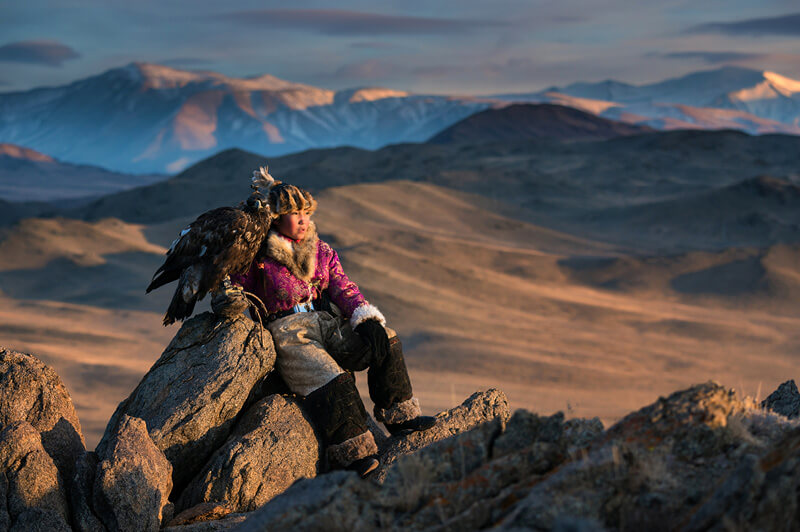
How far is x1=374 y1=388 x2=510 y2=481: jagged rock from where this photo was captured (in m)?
4.62

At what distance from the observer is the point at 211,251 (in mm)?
4562

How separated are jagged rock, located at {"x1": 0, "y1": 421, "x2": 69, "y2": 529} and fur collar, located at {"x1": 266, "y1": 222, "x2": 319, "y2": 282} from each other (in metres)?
1.77

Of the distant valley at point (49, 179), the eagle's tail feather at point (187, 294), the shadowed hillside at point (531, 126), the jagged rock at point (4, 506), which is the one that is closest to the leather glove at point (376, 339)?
the eagle's tail feather at point (187, 294)

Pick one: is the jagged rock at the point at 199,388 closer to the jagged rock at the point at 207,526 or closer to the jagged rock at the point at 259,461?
the jagged rock at the point at 259,461

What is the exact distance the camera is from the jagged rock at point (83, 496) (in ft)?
12.1

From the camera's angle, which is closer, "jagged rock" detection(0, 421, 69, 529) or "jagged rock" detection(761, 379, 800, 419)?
"jagged rock" detection(0, 421, 69, 529)

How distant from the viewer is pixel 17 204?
2222 inches

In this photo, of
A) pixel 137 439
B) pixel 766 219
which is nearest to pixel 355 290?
pixel 137 439

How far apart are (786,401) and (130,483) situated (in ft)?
13.0

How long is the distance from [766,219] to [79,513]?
3280cm

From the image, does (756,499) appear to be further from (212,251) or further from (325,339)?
(212,251)

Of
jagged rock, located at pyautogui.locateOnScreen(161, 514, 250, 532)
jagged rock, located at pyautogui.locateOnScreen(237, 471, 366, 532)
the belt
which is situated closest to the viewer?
jagged rock, located at pyautogui.locateOnScreen(237, 471, 366, 532)

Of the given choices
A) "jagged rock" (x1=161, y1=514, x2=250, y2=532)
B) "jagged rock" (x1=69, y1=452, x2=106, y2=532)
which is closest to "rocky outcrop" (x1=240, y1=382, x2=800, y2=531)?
"jagged rock" (x1=161, y1=514, x2=250, y2=532)

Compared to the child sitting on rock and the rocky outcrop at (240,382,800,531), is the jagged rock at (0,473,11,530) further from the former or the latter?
the child sitting on rock
